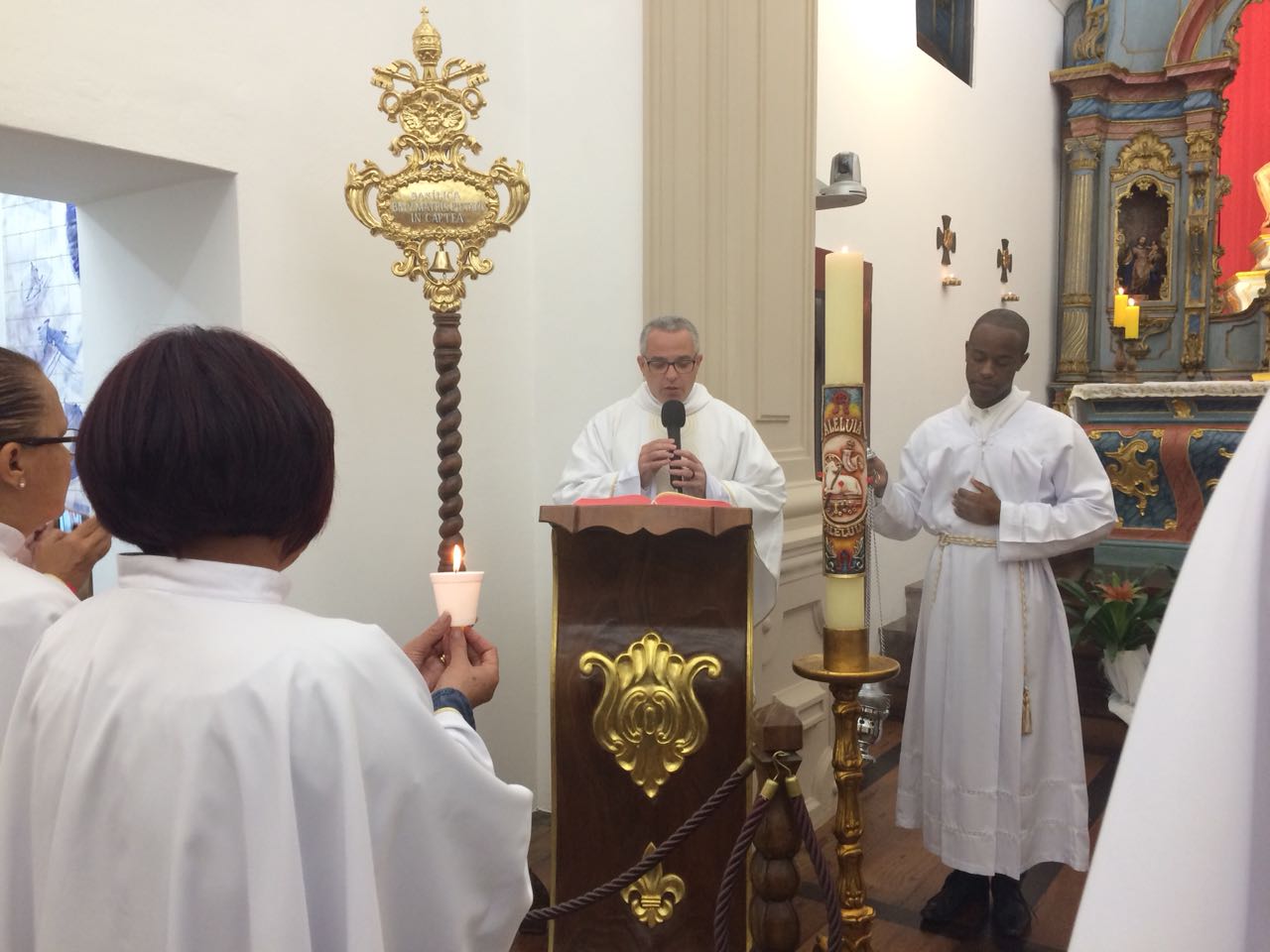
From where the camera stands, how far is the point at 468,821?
1.40 m

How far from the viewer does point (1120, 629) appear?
572 centimetres

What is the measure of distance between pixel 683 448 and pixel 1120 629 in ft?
10.3

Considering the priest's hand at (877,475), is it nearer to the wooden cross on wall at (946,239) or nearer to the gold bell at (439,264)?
the gold bell at (439,264)

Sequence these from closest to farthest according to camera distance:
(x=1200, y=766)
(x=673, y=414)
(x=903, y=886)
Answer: (x=1200, y=766) → (x=673, y=414) → (x=903, y=886)

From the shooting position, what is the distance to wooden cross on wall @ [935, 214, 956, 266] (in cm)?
799

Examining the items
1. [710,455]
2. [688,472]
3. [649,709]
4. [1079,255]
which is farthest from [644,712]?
[1079,255]

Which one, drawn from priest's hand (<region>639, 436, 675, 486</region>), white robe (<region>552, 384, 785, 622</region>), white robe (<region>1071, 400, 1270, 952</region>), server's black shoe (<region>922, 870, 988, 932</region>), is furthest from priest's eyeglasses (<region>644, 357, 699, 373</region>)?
white robe (<region>1071, 400, 1270, 952</region>)

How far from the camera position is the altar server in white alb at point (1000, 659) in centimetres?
352

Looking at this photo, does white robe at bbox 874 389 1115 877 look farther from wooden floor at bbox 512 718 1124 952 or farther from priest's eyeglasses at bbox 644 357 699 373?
priest's eyeglasses at bbox 644 357 699 373

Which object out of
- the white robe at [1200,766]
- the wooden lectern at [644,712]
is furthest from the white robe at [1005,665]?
the white robe at [1200,766]

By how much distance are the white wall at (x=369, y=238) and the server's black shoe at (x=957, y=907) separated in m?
1.70

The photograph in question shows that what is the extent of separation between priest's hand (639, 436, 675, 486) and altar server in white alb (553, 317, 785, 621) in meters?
0.15

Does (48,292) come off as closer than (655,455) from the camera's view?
No

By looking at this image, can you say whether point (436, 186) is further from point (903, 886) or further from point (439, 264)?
point (903, 886)
